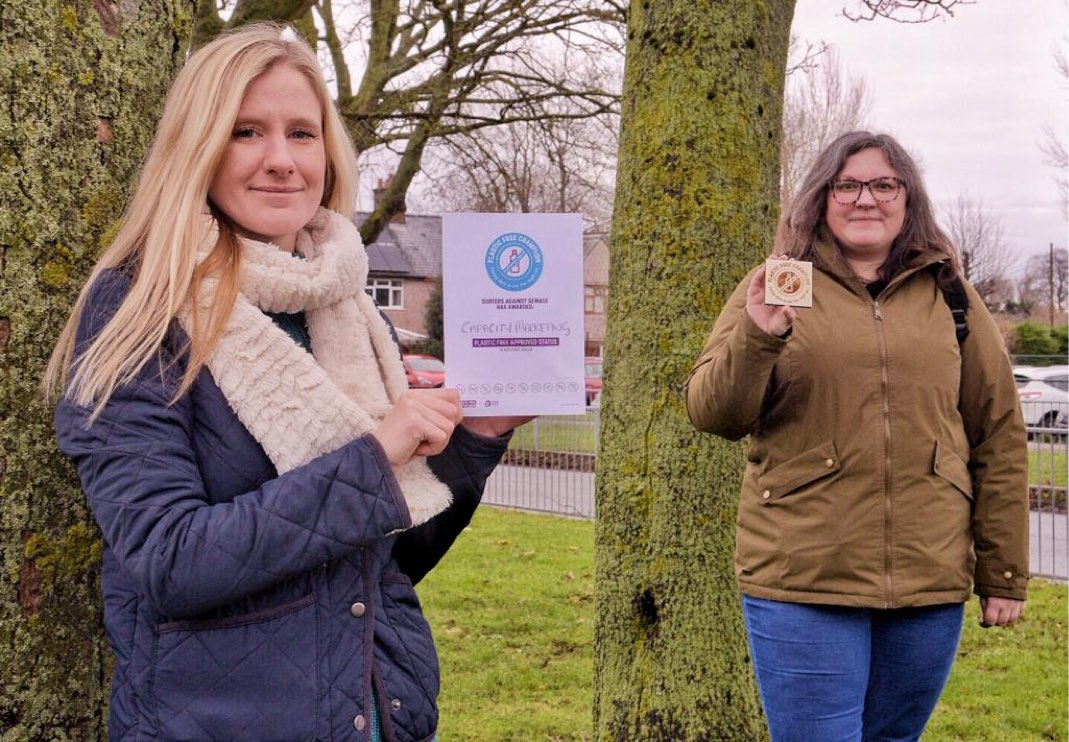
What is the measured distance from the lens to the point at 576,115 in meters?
13.6

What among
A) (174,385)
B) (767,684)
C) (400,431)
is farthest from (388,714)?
(767,684)

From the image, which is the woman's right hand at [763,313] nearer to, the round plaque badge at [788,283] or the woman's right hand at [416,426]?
the round plaque badge at [788,283]

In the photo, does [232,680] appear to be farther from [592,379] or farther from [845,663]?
[592,379]

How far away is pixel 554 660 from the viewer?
6.33 meters

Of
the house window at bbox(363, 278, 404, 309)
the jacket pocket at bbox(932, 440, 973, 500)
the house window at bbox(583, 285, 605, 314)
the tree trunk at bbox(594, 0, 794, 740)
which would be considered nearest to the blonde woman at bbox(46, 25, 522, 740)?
the house window at bbox(583, 285, 605, 314)

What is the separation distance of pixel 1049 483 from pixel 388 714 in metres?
9.19

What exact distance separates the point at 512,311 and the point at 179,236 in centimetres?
61

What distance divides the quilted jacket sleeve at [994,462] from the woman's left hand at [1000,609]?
0.02 m

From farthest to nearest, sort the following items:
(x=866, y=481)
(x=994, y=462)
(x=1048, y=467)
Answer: (x=1048, y=467) → (x=994, y=462) → (x=866, y=481)

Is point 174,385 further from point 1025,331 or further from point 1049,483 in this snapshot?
point 1025,331

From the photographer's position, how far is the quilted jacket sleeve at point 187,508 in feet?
4.75

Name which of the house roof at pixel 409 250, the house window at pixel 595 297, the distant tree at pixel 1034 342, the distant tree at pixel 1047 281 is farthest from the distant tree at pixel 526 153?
the distant tree at pixel 1047 281

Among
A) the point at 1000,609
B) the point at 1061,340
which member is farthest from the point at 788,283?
the point at 1061,340

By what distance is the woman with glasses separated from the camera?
2902mm
